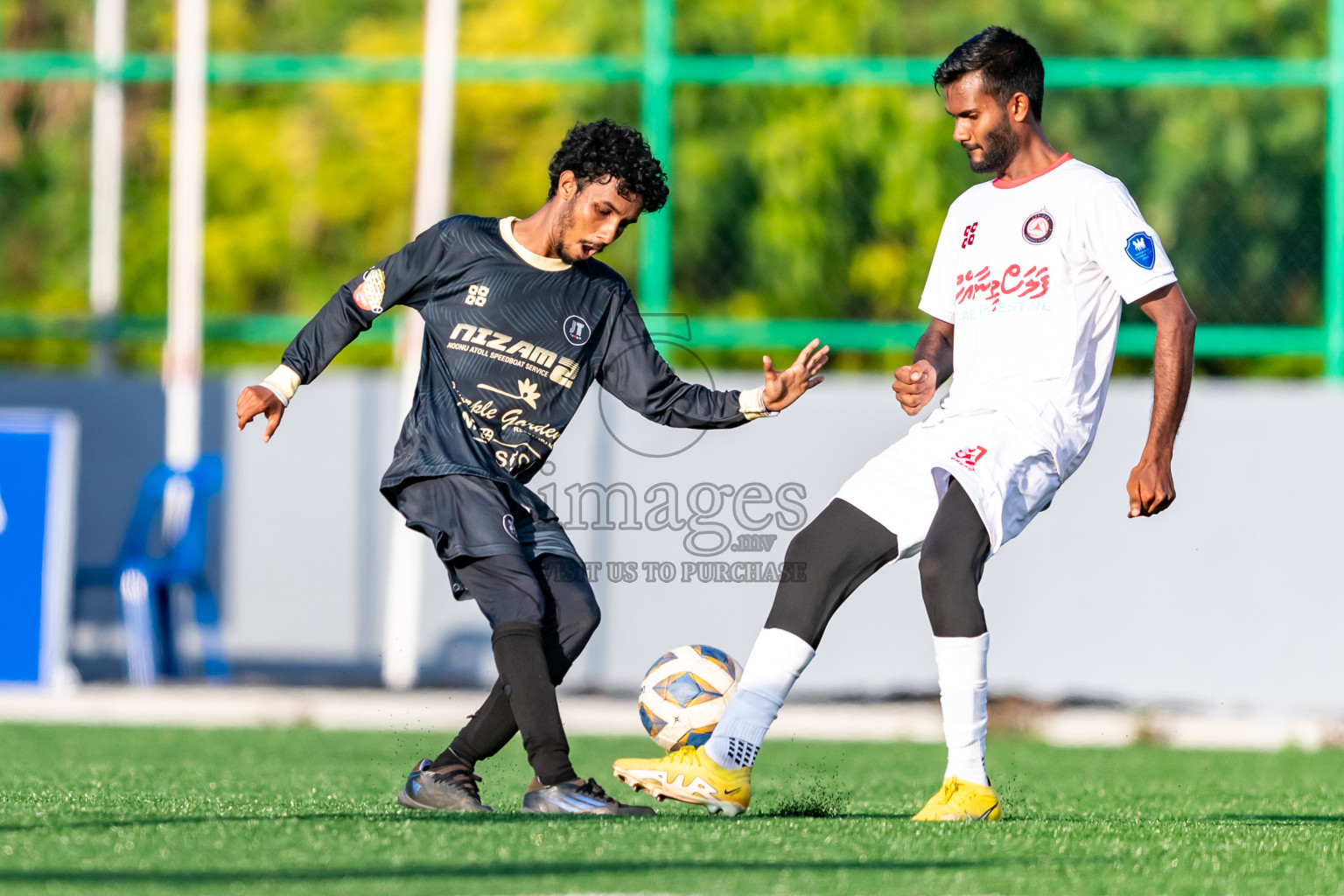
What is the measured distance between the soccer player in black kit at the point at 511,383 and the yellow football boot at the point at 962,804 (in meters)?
0.76

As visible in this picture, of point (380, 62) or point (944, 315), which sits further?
point (380, 62)

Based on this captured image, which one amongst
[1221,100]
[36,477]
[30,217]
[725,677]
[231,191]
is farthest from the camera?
[231,191]

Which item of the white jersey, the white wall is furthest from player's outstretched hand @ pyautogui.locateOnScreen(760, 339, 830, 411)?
the white wall

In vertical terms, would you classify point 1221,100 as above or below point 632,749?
above

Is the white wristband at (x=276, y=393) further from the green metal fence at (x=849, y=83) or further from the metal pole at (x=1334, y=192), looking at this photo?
the metal pole at (x=1334, y=192)

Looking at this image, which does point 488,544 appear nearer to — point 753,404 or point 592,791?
point 592,791

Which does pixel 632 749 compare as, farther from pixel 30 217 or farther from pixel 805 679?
pixel 30 217

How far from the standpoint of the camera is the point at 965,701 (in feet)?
15.4

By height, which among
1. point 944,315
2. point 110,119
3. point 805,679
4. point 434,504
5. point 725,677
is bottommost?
point 805,679

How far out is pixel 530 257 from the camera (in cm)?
514

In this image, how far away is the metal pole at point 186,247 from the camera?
37.1 ft

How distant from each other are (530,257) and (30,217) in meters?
11.7

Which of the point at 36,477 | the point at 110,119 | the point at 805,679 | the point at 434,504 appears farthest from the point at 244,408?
the point at 110,119

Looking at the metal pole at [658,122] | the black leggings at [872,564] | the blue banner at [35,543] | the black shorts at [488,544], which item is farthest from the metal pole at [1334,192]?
the blue banner at [35,543]
